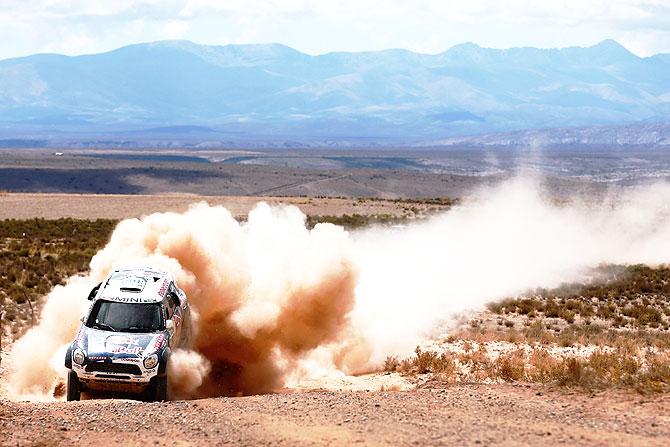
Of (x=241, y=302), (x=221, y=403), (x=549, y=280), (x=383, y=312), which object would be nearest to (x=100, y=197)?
(x=549, y=280)

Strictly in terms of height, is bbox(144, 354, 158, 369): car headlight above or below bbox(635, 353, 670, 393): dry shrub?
above

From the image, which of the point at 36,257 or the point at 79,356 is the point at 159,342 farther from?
the point at 36,257

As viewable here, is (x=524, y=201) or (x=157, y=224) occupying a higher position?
(x=157, y=224)

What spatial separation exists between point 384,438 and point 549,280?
2849 centimetres

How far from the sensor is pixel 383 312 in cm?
2888

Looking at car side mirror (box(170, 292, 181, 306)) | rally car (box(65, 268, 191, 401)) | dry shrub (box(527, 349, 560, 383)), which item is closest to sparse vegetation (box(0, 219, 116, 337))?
car side mirror (box(170, 292, 181, 306))

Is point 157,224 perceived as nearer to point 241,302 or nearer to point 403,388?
point 241,302

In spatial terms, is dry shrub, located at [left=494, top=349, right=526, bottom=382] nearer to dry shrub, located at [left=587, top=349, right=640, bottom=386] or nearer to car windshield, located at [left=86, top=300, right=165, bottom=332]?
dry shrub, located at [left=587, top=349, right=640, bottom=386]

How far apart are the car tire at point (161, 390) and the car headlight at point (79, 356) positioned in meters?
1.34

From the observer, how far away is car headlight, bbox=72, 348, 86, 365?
16.4 metres

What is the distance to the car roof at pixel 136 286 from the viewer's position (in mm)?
17589

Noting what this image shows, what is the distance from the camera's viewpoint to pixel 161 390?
54.7ft

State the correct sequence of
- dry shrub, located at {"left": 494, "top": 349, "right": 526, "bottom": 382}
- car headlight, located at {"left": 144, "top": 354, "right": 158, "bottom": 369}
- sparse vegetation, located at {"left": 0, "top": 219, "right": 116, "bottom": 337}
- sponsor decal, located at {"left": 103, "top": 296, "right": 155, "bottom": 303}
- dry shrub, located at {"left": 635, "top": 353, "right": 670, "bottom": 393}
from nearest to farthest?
dry shrub, located at {"left": 635, "top": 353, "right": 670, "bottom": 393} → car headlight, located at {"left": 144, "top": 354, "right": 158, "bottom": 369} → sponsor decal, located at {"left": 103, "top": 296, "right": 155, "bottom": 303} → dry shrub, located at {"left": 494, "top": 349, "right": 526, "bottom": 382} → sparse vegetation, located at {"left": 0, "top": 219, "right": 116, "bottom": 337}

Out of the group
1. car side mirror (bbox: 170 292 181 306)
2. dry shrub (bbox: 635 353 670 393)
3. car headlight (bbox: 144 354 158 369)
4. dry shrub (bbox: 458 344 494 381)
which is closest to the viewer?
dry shrub (bbox: 635 353 670 393)
